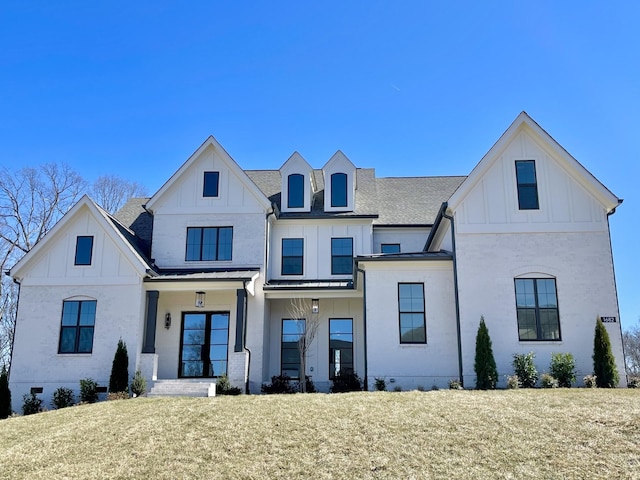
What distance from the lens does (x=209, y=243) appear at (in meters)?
22.4

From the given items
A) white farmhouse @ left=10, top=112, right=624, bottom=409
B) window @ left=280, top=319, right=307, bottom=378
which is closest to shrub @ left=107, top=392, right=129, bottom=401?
white farmhouse @ left=10, top=112, right=624, bottom=409

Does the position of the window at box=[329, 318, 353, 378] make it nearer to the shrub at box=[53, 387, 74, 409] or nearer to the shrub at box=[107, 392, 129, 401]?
the shrub at box=[107, 392, 129, 401]

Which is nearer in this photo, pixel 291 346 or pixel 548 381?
pixel 548 381

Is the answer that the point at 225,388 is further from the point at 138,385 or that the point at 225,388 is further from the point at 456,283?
the point at 456,283

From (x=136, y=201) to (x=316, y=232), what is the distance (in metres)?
9.25

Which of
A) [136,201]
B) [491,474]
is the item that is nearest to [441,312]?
[491,474]

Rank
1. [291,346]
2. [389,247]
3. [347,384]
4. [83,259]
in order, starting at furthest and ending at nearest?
[389,247]
[291,346]
[83,259]
[347,384]

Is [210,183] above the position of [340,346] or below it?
above

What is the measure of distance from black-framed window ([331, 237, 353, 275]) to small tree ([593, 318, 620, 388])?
9457 millimetres

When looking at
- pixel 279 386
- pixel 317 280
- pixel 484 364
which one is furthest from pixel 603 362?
pixel 317 280

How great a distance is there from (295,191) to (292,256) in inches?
109

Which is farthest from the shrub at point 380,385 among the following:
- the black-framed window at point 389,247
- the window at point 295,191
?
the window at point 295,191

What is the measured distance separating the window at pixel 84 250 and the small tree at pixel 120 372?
3479 mm

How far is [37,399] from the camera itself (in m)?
18.9
